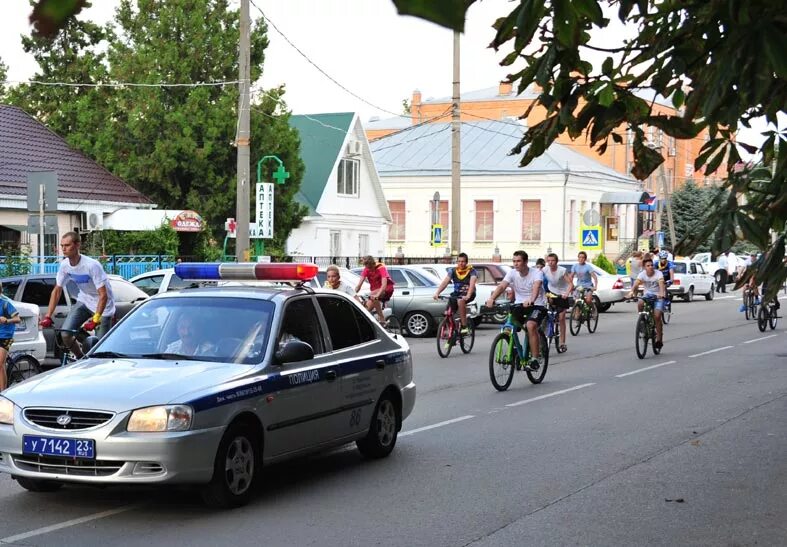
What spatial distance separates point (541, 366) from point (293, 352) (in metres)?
8.73

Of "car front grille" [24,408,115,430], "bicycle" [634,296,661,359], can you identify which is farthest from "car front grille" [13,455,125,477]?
"bicycle" [634,296,661,359]

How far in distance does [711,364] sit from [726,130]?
13.1 metres

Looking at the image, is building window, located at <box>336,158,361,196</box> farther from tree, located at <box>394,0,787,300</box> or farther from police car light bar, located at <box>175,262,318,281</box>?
tree, located at <box>394,0,787,300</box>

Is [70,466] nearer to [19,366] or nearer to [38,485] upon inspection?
[38,485]

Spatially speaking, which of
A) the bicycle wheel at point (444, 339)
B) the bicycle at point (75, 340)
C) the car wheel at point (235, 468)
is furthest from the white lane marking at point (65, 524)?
the bicycle wheel at point (444, 339)

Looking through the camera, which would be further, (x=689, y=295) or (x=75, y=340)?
(x=689, y=295)

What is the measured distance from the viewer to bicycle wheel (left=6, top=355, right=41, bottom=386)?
43.7ft

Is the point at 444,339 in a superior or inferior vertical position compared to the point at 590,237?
inferior

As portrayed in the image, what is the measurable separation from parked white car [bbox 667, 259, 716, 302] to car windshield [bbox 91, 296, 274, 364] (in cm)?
3867

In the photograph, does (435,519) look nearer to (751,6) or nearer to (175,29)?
(751,6)

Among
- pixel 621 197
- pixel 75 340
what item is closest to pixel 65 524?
pixel 75 340

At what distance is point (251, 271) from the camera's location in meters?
9.60

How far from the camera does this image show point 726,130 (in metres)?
7.54

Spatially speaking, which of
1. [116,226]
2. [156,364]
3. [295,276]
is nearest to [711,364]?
[295,276]
